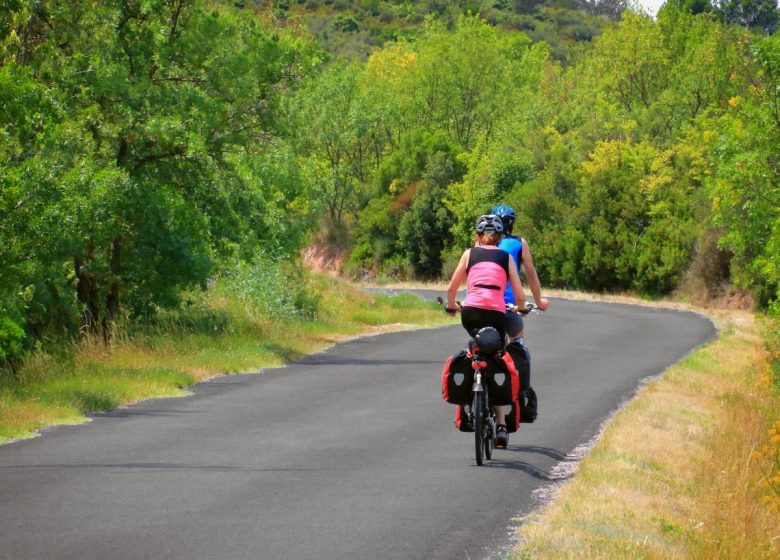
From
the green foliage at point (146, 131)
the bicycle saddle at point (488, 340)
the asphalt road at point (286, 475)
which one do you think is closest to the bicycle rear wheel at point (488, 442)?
the asphalt road at point (286, 475)

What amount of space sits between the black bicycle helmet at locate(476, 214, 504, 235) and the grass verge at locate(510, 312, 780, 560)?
86.9 inches

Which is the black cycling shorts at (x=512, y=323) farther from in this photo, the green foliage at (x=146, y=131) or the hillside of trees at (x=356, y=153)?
the green foliage at (x=146, y=131)

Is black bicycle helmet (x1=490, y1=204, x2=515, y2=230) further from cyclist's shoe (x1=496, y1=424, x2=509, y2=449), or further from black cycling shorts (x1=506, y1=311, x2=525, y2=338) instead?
cyclist's shoe (x1=496, y1=424, x2=509, y2=449)

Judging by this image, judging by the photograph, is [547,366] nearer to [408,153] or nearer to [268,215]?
[268,215]

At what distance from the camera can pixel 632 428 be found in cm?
1531

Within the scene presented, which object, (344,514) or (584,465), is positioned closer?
(344,514)

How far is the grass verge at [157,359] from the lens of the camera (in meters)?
15.8

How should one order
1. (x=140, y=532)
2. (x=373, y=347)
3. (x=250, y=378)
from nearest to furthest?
(x=140, y=532), (x=250, y=378), (x=373, y=347)

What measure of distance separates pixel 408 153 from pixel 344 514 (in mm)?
74382

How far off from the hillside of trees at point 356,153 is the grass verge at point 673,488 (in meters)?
7.17

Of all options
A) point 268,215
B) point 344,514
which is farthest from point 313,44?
point 344,514

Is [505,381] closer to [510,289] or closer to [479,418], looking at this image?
[479,418]

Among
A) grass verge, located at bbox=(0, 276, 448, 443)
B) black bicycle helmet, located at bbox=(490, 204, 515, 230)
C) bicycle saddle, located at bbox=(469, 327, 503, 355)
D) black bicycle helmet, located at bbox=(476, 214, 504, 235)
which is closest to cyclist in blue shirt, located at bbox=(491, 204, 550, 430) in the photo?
black bicycle helmet, located at bbox=(490, 204, 515, 230)

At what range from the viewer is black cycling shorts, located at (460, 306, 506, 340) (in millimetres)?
11820
